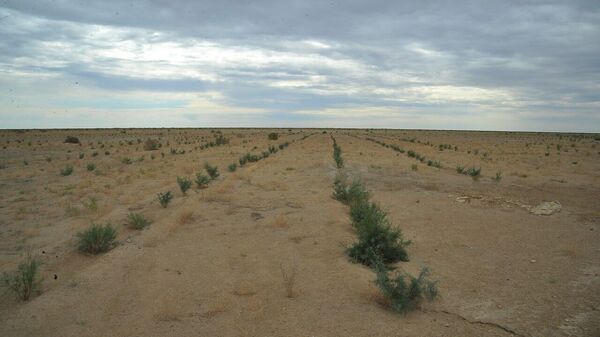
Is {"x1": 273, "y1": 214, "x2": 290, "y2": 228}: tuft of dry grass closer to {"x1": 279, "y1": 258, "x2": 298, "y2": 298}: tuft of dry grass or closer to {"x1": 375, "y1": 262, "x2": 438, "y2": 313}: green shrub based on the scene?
{"x1": 279, "y1": 258, "x2": 298, "y2": 298}: tuft of dry grass

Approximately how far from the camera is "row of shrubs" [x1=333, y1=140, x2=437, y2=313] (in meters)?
4.86

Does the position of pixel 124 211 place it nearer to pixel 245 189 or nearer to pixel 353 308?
pixel 245 189

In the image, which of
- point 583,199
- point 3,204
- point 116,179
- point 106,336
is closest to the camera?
point 106,336

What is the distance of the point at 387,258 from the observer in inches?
259

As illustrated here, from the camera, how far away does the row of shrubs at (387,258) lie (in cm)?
486

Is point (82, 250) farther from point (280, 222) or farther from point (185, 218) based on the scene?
point (280, 222)

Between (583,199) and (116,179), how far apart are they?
15338 mm

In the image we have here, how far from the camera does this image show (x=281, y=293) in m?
5.27

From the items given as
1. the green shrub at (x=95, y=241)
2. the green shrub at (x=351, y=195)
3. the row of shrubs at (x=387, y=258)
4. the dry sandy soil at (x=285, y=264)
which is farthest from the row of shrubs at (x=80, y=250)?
the green shrub at (x=351, y=195)

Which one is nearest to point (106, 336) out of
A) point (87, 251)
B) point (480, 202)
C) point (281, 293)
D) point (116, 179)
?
point (281, 293)

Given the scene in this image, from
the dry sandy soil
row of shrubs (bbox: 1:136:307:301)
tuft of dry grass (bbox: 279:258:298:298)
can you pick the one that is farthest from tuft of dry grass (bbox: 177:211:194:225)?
tuft of dry grass (bbox: 279:258:298:298)

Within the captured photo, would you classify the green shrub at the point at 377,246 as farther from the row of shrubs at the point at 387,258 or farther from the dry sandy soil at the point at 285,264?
the dry sandy soil at the point at 285,264

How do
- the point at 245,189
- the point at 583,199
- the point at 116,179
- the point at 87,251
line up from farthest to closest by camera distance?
the point at 116,179, the point at 245,189, the point at 583,199, the point at 87,251

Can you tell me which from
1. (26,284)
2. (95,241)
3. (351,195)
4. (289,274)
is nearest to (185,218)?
(95,241)
